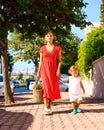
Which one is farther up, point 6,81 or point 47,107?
point 6,81

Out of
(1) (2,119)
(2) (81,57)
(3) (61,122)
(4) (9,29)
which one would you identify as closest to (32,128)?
(3) (61,122)

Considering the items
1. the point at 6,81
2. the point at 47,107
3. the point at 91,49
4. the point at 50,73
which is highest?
the point at 91,49

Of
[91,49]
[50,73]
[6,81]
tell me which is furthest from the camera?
[91,49]

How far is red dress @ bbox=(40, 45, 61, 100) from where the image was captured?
38.1 feet

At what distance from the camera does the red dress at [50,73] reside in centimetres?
1161

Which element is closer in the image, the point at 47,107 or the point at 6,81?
the point at 47,107

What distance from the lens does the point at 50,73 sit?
1160cm

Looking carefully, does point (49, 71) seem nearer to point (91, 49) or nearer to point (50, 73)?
point (50, 73)

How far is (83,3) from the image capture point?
18391mm

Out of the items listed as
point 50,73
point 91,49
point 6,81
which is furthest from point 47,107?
point 91,49

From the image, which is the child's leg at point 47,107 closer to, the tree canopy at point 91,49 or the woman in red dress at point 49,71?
the woman in red dress at point 49,71

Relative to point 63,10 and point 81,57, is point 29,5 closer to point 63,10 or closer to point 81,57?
point 63,10

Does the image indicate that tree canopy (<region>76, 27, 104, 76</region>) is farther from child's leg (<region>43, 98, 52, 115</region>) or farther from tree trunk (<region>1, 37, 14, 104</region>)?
child's leg (<region>43, 98, 52, 115</region>)

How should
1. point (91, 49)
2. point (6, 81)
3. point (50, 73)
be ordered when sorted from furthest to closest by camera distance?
point (91, 49), point (6, 81), point (50, 73)
